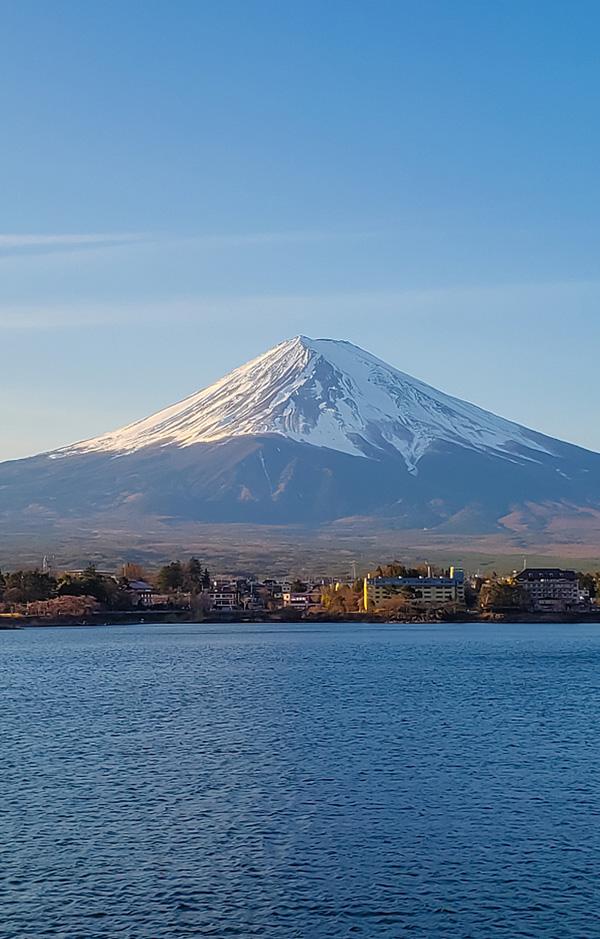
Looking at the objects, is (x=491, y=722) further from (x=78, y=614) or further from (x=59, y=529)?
(x=59, y=529)

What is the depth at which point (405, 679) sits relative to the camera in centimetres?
3622

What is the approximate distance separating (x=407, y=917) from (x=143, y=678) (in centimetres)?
2517

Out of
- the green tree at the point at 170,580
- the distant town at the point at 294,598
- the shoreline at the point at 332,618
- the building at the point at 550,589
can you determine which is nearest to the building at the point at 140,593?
the distant town at the point at 294,598

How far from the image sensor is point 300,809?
17.1 metres

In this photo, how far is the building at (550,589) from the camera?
83.8 metres

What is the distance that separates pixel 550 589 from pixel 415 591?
9.54 metres

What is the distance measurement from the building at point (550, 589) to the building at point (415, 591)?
4428 mm

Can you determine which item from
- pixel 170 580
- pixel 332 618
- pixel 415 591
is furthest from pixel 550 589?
pixel 170 580

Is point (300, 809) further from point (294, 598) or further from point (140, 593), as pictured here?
point (294, 598)

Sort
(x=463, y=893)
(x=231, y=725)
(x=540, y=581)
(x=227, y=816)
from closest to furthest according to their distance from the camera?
(x=463, y=893), (x=227, y=816), (x=231, y=725), (x=540, y=581)

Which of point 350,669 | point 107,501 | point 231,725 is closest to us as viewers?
point 231,725

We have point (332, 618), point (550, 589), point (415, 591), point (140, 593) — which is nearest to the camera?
point (332, 618)

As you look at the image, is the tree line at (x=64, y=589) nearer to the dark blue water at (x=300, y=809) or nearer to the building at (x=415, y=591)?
the building at (x=415, y=591)

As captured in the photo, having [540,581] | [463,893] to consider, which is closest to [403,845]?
[463,893]
